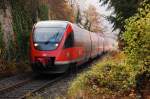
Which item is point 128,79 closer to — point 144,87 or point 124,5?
point 144,87

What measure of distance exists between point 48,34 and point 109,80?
975cm

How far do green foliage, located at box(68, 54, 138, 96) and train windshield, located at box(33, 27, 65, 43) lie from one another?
28.1 feet

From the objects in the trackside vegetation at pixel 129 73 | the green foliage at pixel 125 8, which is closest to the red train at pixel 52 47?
the green foliage at pixel 125 8

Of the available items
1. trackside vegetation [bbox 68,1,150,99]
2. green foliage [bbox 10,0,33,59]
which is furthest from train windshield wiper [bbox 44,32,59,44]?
trackside vegetation [bbox 68,1,150,99]

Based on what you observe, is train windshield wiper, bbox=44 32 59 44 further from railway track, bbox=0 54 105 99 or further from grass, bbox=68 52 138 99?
grass, bbox=68 52 138 99

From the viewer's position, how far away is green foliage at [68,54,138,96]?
12.2m

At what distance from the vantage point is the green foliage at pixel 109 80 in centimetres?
1221

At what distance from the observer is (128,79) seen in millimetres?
12180

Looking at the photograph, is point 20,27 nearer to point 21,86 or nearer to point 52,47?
point 52,47

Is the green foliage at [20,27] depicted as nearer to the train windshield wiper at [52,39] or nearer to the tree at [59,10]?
the train windshield wiper at [52,39]

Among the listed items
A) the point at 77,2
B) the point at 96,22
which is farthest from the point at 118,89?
the point at 96,22

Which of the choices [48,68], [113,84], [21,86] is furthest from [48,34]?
[113,84]

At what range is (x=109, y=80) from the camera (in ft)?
41.5

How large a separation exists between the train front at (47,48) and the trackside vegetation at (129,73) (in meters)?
8.35
